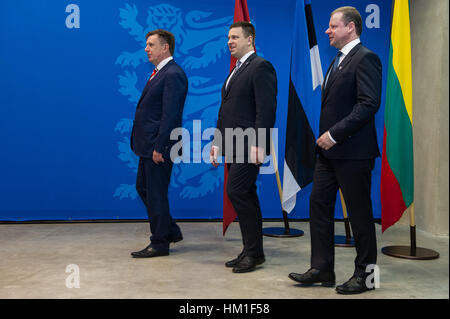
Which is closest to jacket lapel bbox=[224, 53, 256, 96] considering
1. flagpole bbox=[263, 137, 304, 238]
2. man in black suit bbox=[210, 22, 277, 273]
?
man in black suit bbox=[210, 22, 277, 273]

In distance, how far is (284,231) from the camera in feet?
13.6

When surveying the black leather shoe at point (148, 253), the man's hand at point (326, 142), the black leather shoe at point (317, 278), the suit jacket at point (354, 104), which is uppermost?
the suit jacket at point (354, 104)

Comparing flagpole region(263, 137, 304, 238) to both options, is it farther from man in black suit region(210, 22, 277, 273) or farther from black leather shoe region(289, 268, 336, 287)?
black leather shoe region(289, 268, 336, 287)

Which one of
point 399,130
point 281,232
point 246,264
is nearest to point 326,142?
point 246,264

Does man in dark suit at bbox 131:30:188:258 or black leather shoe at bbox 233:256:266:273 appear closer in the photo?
black leather shoe at bbox 233:256:266:273

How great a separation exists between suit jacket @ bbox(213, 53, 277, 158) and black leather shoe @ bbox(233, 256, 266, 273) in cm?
64

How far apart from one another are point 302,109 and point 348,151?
4.77 feet

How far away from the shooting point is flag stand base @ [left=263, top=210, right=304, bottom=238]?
403cm

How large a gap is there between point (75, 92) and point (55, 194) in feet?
3.38

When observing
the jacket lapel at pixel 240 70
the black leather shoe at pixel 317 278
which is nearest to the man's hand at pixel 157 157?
the jacket lapel at pixel 240 70

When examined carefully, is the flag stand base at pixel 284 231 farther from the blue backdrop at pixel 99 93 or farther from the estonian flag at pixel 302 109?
the blue backdrop at pixel 99 93

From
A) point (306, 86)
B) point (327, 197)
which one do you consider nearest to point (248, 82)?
point (327, 197)

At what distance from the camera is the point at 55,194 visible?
460 cm

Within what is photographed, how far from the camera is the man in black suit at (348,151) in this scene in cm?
233
